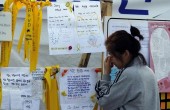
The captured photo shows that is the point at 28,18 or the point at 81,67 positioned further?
the point at 81,67

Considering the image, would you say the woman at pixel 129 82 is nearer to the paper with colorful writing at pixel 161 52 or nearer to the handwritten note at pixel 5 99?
the paper with colorful writing at pixel 161 52

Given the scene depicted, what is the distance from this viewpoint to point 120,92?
173 cm

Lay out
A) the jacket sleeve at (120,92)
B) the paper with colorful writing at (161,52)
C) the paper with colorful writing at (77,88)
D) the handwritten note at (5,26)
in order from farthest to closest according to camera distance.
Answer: the paper with colorful writing at (161,52) → the paper with colorful writing at (77,88) → the handwritten note at (5,26) → the jacket sleeve at (120,92)

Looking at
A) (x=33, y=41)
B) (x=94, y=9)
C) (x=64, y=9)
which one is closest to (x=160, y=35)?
(x=94, y=9)

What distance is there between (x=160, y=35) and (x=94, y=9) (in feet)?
1.37

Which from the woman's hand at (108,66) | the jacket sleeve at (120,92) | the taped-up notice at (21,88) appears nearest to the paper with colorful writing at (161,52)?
the woman's hand at (108,66)

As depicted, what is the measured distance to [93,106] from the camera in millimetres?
2059

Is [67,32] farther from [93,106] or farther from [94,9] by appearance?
[93,106]

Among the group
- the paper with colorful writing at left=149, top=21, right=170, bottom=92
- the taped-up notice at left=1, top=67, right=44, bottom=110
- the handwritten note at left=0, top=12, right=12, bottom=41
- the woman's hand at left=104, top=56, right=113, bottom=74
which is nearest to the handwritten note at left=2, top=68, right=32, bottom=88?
the taped-up notice at left=1, top=67, right=44, bottom=110

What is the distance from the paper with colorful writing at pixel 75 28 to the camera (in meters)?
1.95

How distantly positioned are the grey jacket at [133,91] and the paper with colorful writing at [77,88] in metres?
0.25

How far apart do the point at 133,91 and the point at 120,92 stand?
0.06m

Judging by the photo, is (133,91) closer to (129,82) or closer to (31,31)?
(129,82)

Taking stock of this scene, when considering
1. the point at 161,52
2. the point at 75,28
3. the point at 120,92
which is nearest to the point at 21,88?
the point at 75,28
